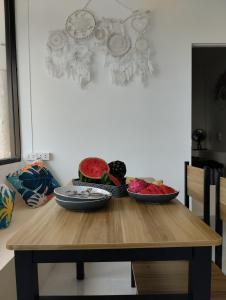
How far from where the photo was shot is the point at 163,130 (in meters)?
2.73

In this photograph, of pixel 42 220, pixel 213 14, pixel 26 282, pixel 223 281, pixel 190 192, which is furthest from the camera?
pixel 213 14

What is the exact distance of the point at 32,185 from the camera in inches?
92.2

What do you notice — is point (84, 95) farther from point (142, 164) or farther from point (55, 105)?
point (142, 164)

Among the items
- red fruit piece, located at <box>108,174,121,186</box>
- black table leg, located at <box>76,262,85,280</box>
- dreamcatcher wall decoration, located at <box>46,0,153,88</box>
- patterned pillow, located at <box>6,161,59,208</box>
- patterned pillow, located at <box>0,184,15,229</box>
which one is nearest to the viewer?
red fruit piece, located at <box>108,174,121,186</box>

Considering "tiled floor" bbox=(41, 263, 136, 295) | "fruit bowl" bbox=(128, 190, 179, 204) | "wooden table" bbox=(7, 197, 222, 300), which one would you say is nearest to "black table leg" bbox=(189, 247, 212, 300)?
"wooden table" bbox=(7, 197, 222, 300)

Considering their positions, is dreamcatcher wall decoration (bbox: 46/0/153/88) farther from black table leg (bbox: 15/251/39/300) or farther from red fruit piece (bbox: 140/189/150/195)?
black table leg (bbox: 15/251/39/300)

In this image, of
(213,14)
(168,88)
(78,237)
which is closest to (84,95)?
(168,88)

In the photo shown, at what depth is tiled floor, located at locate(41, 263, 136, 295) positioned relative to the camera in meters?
1.82

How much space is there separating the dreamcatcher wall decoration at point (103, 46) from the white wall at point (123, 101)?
0.08 m

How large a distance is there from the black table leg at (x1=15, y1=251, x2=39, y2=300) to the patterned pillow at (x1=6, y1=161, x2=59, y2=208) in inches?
61.7

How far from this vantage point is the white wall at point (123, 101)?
2.66m

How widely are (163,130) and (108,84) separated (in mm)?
727

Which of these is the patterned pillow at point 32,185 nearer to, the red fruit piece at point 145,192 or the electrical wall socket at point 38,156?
the electrical wall socket at point 38,156

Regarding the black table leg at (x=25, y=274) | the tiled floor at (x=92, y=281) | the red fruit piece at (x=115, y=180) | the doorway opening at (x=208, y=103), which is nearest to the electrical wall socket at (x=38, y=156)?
the tiled floor at (x=92, y=281)
